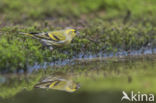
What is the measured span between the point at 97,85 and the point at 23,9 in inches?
417

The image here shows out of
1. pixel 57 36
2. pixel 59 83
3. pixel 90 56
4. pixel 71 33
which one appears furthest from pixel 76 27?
pixel 59 83

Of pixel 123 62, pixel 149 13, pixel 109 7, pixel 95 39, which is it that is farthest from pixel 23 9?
pixel 123 62

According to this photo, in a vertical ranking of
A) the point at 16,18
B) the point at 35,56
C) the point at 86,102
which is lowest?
the point at 86,102

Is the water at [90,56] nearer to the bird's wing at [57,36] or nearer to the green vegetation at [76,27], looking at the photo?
the green vegetation at [76,27]

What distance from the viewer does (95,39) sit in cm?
1031

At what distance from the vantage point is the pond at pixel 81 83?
5.70 metres

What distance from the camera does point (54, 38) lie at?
8906 mm

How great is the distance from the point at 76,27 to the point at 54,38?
2.25m

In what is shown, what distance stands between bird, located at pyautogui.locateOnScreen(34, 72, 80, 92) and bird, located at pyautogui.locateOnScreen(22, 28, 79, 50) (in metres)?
1.55

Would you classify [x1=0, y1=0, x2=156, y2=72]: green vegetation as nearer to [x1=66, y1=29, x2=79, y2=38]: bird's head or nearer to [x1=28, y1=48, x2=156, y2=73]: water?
[x1=28, y1=48, x2=156, y2=73]: water

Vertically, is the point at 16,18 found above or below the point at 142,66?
above

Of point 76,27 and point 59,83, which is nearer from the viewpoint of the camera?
point 59,83

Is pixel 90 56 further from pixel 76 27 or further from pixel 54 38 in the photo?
pixel 54 38

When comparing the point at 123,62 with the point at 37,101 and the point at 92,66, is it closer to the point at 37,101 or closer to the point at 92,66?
the point at 92,66
